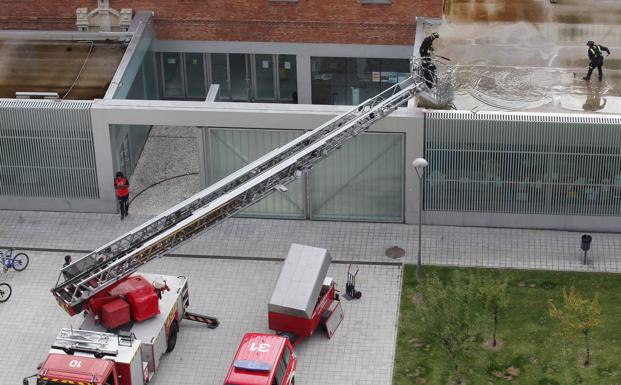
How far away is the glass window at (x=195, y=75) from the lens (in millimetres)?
51938

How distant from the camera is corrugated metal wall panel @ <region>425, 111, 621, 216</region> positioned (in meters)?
40.5

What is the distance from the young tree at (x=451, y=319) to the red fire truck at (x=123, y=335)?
713 cm

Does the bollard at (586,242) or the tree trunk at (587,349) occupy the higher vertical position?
the bollard at (586,242)

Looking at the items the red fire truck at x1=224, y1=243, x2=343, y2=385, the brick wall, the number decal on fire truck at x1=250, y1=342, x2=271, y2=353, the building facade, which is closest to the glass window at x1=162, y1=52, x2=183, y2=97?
the brick wall

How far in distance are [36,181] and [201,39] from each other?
411 inches

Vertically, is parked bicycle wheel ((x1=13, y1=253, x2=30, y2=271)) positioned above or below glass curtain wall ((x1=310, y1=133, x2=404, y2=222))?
below

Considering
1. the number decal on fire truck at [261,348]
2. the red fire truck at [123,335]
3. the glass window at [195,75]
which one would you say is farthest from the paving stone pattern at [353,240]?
the glass window at [195,75]

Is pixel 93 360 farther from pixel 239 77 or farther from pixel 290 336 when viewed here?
pixel 239 77

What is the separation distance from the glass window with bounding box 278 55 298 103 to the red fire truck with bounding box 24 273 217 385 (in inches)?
641

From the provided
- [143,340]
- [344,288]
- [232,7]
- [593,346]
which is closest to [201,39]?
[232,7]

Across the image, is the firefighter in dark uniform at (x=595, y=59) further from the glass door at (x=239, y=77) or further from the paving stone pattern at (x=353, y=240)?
the glass door at (x=239, y=77)

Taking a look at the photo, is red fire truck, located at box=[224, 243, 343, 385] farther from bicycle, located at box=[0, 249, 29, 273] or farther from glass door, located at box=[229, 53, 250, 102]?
glass door, located at box=[229, 53, 250, 102]

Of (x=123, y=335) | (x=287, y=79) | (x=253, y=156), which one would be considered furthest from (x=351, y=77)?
(x=123, y=335)

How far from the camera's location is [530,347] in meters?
35.8
